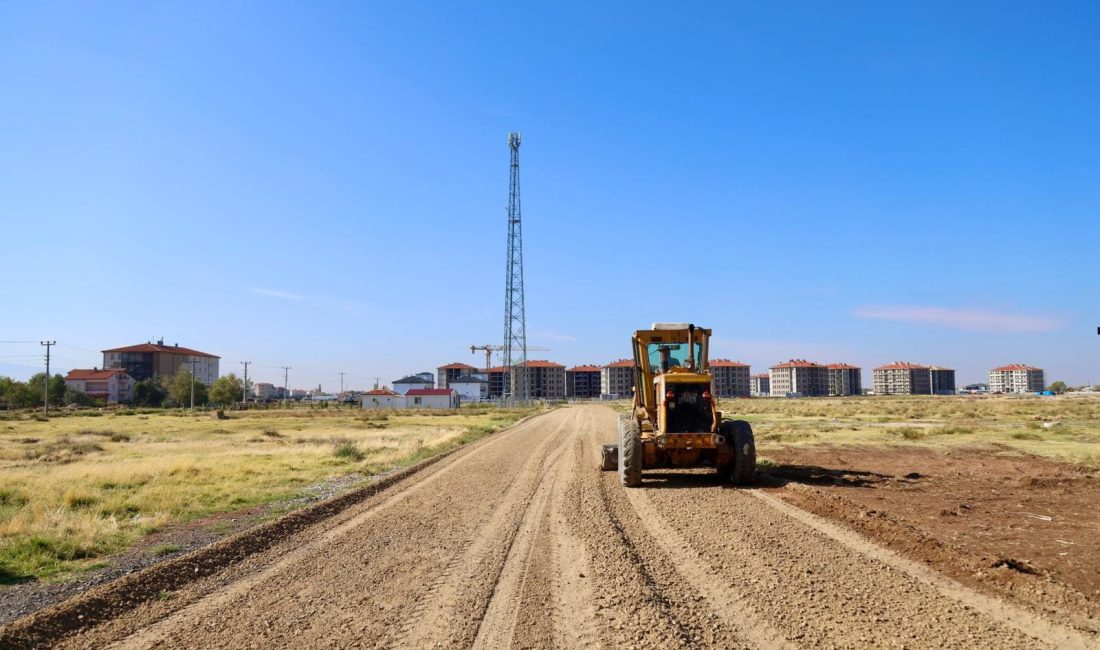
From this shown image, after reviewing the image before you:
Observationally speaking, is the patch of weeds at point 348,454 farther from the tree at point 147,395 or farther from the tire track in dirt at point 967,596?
the tree at point 147,395

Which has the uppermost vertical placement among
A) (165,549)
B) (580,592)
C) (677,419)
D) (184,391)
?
(677,419)

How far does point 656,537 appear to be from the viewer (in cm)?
1018

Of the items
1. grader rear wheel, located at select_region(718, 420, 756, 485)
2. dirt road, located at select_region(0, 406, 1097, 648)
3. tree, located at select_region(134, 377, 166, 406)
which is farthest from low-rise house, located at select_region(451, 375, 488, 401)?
dirt road, located at select_region(0, 406, 1097, 648)

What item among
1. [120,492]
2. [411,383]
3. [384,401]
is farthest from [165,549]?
[411,383]

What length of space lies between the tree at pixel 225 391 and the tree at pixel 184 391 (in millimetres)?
3905

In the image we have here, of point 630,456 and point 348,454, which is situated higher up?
point 630,456

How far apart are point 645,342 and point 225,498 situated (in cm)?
1084

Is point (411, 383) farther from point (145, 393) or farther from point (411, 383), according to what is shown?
point (145, 393)

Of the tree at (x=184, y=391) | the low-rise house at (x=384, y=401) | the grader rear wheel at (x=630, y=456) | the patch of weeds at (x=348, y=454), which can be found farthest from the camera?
the tree at (x=184, y=391)

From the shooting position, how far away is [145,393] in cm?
13362

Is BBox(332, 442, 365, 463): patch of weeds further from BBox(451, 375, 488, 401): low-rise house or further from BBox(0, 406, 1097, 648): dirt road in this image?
BBox(451, 375, 488, 401): low-rise house

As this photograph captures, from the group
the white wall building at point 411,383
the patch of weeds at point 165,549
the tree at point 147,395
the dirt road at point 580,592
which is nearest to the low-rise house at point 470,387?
the white wall building at point 411,383

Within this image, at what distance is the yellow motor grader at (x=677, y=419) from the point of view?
15.6 metres

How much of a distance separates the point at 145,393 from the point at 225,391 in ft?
61.0
